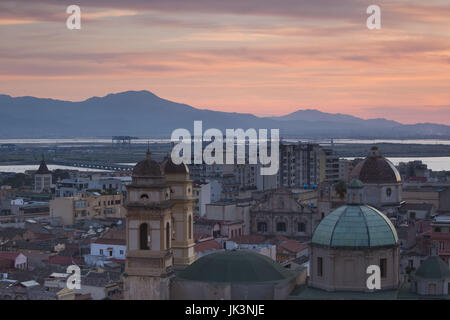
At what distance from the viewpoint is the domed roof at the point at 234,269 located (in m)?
26.0

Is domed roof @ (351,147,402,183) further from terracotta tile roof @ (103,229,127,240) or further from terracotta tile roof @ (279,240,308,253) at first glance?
terracotta tile roof @ (103,229,127,240)

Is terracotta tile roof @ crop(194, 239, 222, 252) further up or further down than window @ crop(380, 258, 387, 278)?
further down

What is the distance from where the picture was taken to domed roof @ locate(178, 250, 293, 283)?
85.3ft

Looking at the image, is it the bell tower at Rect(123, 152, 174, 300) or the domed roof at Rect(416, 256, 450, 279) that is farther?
the bell tower at Rect(123, 152, 174, 300)

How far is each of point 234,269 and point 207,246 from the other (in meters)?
20.4

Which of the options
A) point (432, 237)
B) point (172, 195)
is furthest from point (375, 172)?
point (172, 195)

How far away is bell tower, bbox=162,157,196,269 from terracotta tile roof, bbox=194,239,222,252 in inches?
591

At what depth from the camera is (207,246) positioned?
46.4m

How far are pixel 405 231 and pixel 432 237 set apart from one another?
2.27 metres

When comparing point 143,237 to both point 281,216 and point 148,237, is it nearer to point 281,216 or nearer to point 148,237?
point 148,237

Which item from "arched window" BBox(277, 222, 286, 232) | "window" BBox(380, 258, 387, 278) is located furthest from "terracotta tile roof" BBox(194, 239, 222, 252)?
"window" BBox(380, 258, 387, 278)

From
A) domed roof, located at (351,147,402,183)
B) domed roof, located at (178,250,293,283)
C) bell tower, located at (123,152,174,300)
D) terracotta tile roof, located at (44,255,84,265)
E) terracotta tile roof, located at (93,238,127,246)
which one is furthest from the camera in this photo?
domed roof, located at (351,147,402,183)
